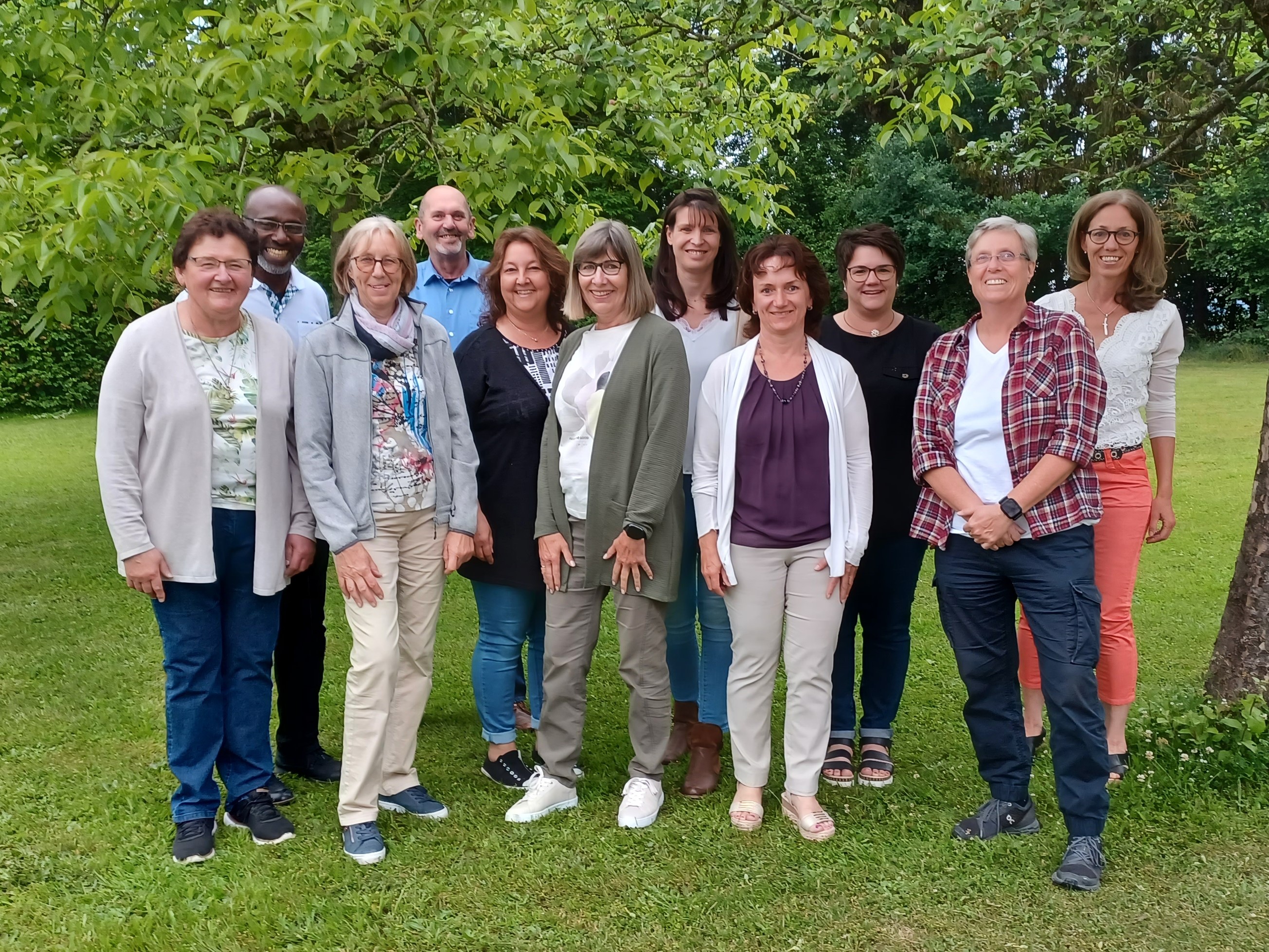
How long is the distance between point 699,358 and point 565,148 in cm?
200

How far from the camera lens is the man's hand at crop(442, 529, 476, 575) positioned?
374cm

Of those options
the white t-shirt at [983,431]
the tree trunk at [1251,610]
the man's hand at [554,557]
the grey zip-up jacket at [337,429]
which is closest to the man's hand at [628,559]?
the man's hand at [554,557]

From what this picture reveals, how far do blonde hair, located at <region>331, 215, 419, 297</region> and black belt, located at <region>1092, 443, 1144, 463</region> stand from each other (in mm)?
2550

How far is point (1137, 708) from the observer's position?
4.71m

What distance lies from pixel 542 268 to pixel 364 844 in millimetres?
2102

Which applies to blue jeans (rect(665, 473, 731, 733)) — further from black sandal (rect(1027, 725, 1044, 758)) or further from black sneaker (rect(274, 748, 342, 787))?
black sneaker (rect(274, 748, 342, 787))

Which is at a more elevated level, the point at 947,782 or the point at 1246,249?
the point at 1246,249

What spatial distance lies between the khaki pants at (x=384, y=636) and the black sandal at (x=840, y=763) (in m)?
1.64

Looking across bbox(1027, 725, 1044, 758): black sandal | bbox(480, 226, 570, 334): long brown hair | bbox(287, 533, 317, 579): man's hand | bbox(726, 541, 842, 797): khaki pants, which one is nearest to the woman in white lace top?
bbox(1027, 725, 1044, 758): black sandal

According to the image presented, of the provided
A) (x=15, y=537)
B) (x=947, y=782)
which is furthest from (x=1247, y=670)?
(x=15, y=537)

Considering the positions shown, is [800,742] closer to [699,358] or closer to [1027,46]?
[699,358]

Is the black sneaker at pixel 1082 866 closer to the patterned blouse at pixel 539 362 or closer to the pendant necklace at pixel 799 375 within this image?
the pendant necklace at pixel 799 375

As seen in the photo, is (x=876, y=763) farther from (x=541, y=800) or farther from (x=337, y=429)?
(x=337, y=429)

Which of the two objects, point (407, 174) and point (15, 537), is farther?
point (15, 537)
